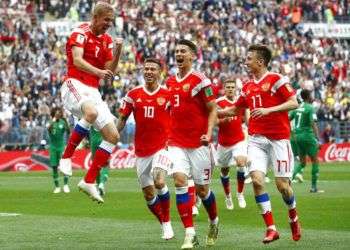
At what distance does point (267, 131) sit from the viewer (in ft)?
52.1

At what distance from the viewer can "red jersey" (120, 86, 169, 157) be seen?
17.5 meters

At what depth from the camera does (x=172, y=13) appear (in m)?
53.7

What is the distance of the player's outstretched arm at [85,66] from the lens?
597 inches

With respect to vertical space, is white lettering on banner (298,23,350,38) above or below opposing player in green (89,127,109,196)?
above

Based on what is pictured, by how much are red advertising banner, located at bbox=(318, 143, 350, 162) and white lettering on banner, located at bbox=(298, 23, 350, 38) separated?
12288mm

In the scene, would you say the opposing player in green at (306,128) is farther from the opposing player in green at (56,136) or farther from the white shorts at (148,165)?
the white shorts at (148,165)

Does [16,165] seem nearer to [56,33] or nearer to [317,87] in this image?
[56,33]

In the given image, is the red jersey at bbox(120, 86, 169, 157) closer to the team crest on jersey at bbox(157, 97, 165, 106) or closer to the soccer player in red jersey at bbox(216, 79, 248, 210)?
the team crest on jersey at bbox(157, 97, 165, 106)

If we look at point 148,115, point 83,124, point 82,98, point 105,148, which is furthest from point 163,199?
point 82,98

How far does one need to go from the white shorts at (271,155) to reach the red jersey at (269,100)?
0.09 metres

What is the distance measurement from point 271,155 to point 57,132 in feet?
45.7

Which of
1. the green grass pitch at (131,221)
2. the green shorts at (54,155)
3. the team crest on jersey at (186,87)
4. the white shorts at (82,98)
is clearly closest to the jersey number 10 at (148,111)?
the green grass pitch at (131,221)

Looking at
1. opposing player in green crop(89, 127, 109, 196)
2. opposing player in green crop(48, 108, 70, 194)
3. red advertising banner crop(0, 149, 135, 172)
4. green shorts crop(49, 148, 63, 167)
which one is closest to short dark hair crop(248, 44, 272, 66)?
opposing player in green crop(89, 127, 109, 196)

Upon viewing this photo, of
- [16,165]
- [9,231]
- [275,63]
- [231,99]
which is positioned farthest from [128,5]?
[9,231]
